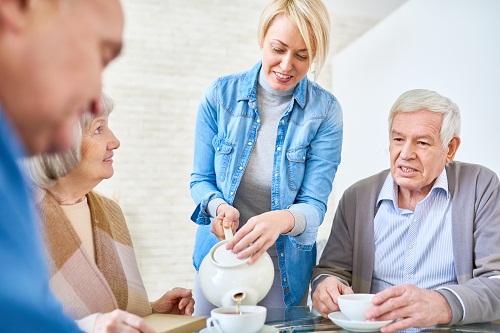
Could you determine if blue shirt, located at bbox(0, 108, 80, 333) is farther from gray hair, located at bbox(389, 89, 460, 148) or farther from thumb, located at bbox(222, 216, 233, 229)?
A: gray hair, located at bbox(389, 89, 460, 148)

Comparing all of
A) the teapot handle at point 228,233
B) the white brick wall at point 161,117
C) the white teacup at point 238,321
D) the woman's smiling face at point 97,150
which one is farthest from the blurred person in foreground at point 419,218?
the white brick wall at point 161,117

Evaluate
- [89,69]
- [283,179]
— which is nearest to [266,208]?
[283,179]

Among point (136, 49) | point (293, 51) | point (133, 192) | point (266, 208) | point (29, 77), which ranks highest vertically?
point (136, 49)

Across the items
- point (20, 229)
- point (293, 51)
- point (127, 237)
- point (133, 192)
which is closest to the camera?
point (20, 229)

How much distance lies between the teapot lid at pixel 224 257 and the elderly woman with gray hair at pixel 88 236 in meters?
0.23

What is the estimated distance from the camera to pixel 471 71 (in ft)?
11.9

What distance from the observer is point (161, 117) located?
5.71 meters

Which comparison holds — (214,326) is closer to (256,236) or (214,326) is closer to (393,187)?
(256,236)

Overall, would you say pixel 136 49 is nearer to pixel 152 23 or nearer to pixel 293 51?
pixel 152 23

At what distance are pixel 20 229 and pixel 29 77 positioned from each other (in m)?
0.09

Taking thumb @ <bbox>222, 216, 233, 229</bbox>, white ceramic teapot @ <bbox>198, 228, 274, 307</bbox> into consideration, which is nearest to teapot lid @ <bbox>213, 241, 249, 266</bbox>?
white ceramic teapot @ <bbox>198, 228, 274, 307</bbox>

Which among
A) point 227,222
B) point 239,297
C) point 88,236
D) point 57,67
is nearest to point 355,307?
point 239,297

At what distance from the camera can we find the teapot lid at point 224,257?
1242 millimetres

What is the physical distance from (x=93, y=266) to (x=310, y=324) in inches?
21.3
